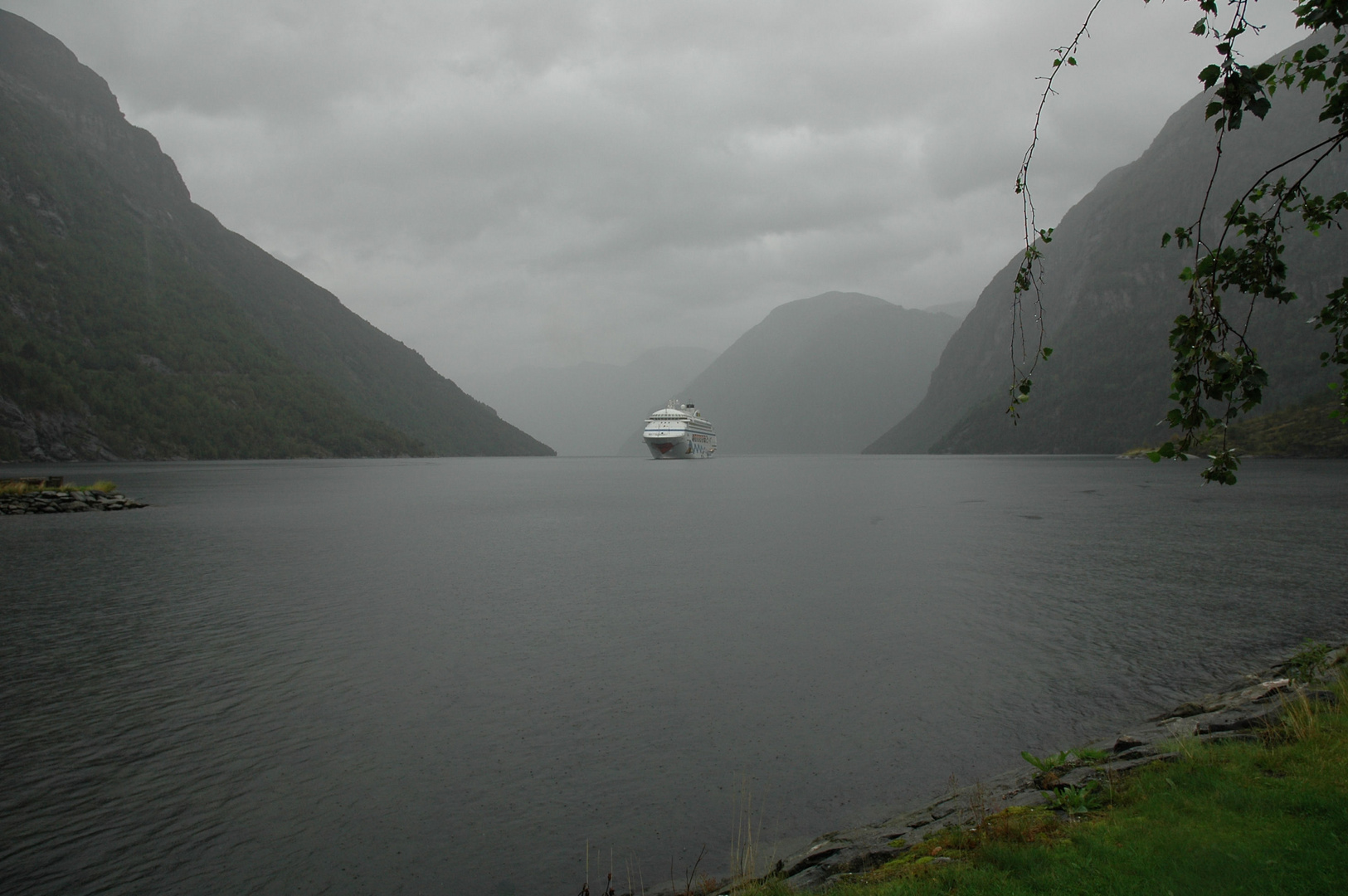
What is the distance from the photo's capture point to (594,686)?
51.6 feet

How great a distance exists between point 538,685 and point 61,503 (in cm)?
5600

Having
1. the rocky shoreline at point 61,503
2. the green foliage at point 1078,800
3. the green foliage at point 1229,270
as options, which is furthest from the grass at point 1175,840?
the rocky shoreline at point 61,503

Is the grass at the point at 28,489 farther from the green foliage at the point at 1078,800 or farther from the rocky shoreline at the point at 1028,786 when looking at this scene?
the green foliage at the point at 1078,800

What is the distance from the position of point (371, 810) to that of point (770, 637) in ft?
37.6

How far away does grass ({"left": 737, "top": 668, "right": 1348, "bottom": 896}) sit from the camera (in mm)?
6363

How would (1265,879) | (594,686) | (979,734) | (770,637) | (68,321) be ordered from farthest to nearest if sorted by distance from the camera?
(68,321), (770,637), (594,686), (979,734), (1265,879)

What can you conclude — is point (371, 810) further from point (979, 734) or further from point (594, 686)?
point (979, 734)

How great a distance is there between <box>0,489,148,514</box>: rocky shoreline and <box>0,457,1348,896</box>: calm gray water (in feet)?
59.6

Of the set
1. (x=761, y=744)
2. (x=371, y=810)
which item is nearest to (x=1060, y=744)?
(x=761, y=744)

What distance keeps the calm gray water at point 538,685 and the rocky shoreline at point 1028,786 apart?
70 cm

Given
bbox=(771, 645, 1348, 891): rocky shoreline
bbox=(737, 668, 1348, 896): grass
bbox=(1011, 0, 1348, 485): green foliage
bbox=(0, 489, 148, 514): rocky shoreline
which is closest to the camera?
bbox=(1011, 0, 1348, 485): green foliage

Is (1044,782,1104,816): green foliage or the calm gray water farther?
the calm gray water

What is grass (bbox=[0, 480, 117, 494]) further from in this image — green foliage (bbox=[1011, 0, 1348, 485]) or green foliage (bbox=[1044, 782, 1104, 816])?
green foliage (bbox=[1011, 0, 1348, 485])

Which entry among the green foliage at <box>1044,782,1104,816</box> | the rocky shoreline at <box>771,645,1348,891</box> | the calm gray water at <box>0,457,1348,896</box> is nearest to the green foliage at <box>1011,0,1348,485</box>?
the green foliage at <box>1044,782,1104,816</box>
